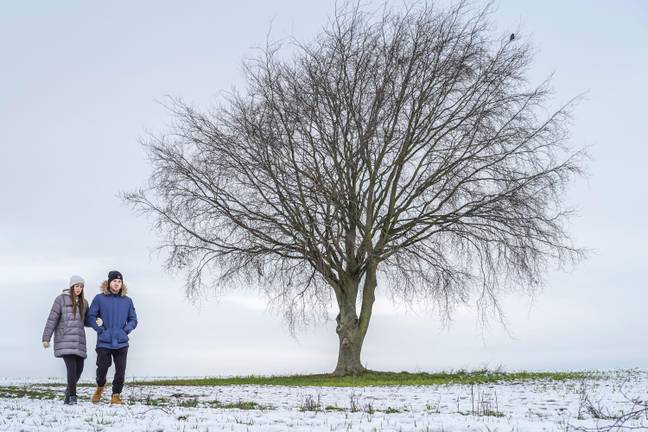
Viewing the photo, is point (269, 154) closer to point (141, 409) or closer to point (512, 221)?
point (512, 221)

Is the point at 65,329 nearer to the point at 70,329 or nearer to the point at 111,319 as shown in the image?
the point at 70,329

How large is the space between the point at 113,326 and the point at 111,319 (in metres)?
0.12

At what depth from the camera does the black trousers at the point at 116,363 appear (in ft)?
40.2

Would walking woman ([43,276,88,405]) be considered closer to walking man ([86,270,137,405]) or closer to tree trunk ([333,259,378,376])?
walking man ([86,270,137,405])

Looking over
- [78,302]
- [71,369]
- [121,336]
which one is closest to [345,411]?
[121,336]

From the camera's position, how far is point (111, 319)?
1235 centimetres

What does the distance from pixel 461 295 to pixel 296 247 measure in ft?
16.9

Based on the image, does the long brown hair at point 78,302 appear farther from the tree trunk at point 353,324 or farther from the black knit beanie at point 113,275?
the tree trunk at point 353,324

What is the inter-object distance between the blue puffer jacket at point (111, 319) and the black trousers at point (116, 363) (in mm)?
107

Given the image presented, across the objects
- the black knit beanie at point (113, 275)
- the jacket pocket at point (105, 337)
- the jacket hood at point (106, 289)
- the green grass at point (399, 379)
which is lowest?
the green grass at point (399, 379)

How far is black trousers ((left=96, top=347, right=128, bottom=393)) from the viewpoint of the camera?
12.2 metres

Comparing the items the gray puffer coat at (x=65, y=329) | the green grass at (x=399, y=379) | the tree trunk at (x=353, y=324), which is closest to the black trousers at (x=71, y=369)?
the gray puffer coat at (x=65, y=329)

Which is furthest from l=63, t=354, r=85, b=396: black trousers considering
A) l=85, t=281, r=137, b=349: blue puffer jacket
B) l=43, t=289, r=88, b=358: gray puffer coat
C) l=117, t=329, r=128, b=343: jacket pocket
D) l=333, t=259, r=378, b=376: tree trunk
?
l=333, t=259, r=378, b=376: tree trunk

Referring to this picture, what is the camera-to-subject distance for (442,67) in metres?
22.3
